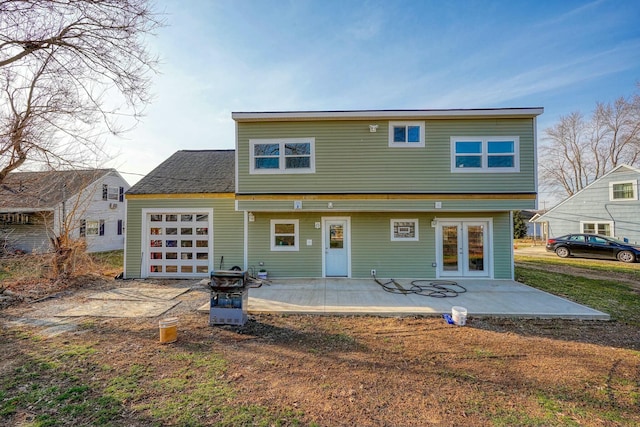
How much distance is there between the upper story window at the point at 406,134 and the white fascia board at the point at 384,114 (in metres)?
0.25

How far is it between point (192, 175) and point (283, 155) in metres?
4.21

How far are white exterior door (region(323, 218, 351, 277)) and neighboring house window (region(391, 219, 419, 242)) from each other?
1.57m

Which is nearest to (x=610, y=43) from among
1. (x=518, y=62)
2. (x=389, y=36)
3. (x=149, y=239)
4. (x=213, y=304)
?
(x=518, y=62)

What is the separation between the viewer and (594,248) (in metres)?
14.4

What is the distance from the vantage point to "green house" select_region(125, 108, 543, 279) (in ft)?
27.6

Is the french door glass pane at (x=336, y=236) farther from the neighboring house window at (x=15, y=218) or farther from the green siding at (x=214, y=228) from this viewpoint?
the neighboring house window at (x=15, y=218)

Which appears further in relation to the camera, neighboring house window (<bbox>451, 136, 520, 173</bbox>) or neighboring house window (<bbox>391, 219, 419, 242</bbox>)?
neighboring house window (<bbox>391, 219, 419, 242</bbox>)

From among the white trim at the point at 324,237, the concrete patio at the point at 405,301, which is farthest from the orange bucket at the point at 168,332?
the white trim at the point at 324,237

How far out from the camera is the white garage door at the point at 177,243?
939cm

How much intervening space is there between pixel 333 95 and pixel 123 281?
10285mm

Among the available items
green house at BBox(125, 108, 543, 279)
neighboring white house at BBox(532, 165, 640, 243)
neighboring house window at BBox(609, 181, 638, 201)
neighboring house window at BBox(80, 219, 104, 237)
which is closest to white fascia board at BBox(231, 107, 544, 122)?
green house at BBox(125, 108, 543, 279)

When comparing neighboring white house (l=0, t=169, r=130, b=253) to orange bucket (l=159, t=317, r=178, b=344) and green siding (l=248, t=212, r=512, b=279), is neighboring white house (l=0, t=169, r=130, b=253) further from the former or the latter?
orange bucket (l=159, t=317, r=178, b=344)

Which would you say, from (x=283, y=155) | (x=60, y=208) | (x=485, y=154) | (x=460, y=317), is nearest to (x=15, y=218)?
(x=60, y=208)

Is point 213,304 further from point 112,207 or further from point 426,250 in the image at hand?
point 112,207
